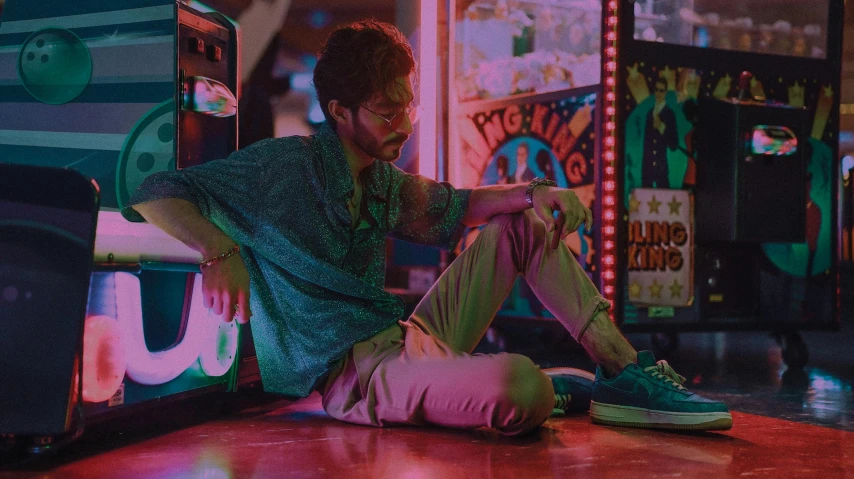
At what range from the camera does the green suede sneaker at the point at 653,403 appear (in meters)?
1.85

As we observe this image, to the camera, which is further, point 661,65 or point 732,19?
point 732,19

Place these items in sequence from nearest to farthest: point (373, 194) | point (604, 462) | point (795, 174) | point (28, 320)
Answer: point (28, 320) < point (604, 462) < point (373, 194) < point (795, 174)

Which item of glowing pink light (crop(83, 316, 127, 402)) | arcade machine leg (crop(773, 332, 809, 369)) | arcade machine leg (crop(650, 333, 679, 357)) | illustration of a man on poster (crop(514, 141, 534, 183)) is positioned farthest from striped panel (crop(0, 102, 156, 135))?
arcade machine leg (crop(773, 332, 809, 369))

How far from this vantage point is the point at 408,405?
1.80 metres

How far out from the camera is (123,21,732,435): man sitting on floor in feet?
5.64

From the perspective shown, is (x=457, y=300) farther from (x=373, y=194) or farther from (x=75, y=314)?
(x=75, y=314)

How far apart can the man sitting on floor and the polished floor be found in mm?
70

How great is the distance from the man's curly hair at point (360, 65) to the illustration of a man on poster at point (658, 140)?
1951mm

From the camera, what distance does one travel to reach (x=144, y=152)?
2.27 meters

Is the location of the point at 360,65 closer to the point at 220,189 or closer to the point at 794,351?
the point at 220,189

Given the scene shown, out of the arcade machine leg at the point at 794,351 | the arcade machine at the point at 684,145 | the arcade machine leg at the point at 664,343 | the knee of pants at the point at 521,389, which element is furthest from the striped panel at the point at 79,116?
the arcade machine leg at the point at 794,351

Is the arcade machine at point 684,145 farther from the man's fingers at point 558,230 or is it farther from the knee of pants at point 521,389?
the knee of pants at point 521,389

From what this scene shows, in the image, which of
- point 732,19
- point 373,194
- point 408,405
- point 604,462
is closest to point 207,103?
point 373,194

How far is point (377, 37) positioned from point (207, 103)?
60cm
